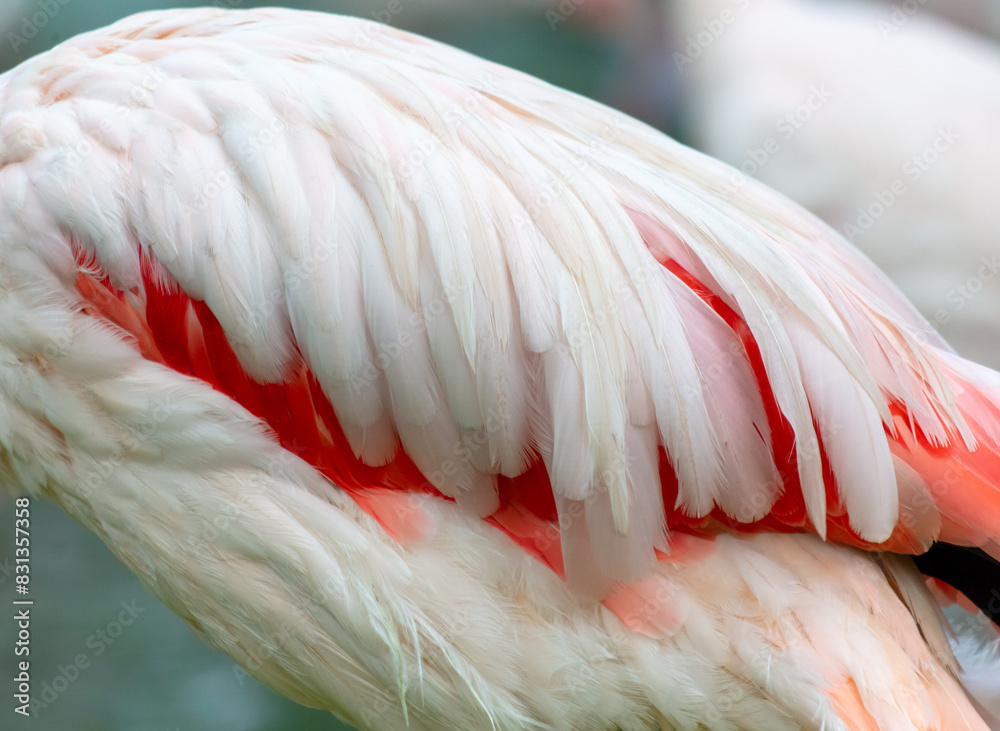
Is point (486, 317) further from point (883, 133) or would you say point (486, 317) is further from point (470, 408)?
point (883, 133)

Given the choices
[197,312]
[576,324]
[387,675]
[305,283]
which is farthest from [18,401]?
[576,324]

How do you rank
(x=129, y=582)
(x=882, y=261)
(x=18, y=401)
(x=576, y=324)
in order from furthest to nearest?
(x=129, y=582), (x=882, y=261), (x=18, y=401), (x=576, y=324)

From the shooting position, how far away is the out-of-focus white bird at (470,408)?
89 cm

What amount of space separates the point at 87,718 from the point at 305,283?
56.7 inches

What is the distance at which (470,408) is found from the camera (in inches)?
35.3

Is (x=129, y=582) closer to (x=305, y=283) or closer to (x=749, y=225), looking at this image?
(x=305, y=283)

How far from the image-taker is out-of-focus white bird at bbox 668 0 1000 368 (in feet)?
5.83

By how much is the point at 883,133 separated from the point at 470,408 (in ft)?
4.35

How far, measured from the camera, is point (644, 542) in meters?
0.90

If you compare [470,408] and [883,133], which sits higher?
[883,133]

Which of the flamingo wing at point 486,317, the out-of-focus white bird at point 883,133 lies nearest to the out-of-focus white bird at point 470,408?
the flamingo wing at point 486,317

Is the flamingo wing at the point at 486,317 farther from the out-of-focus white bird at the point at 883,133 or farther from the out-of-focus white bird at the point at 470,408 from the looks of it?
the out-of-focus white bird at the point at 883,133

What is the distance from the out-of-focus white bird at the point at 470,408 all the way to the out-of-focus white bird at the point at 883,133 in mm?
880

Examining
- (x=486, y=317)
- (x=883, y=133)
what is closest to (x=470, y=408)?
(x=486, y=317)
